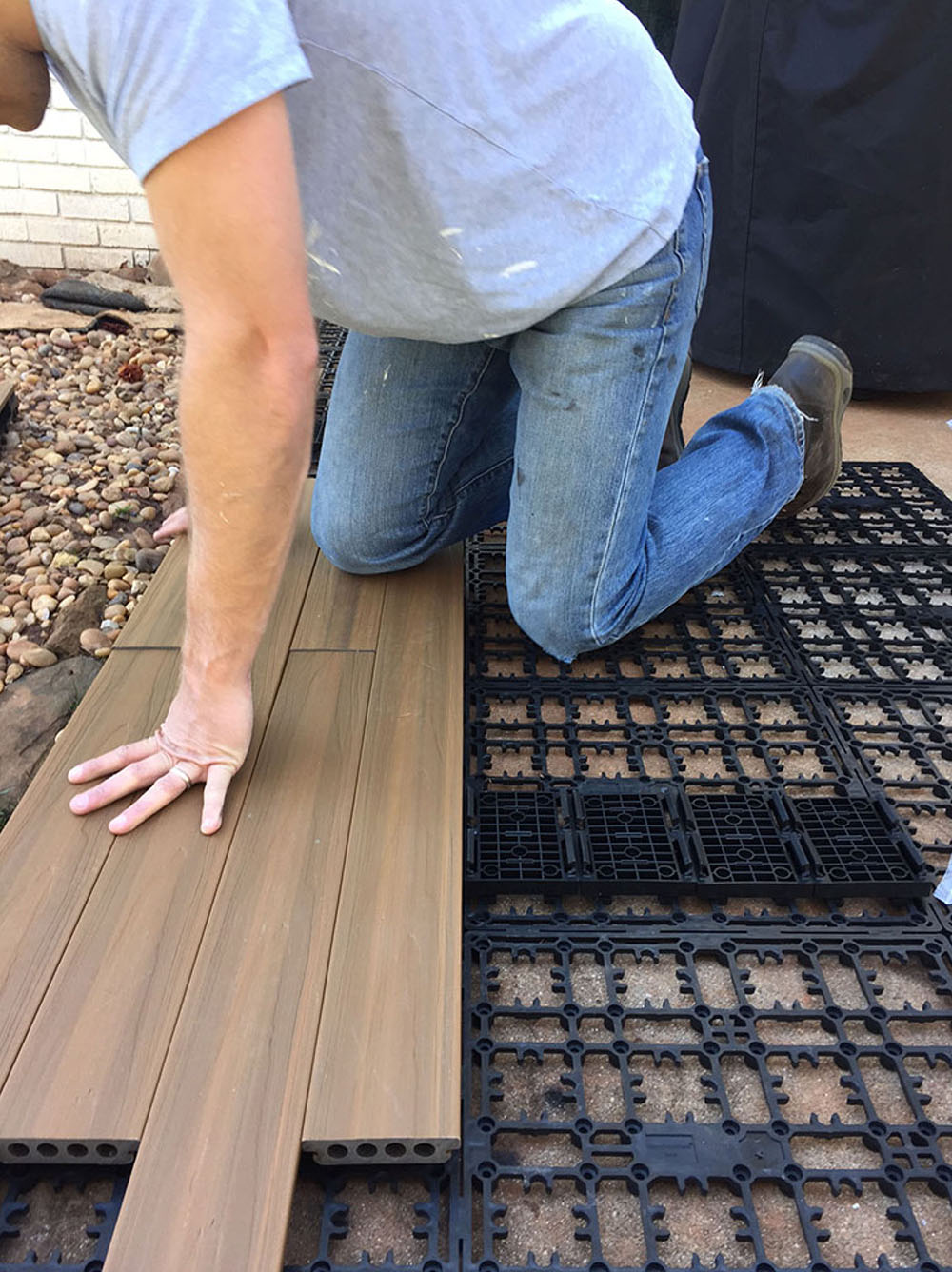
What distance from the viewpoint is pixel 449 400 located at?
196cm

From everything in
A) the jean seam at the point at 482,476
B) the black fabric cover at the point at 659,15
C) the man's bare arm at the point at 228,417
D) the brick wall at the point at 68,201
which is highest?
the black fabric cover at the point at 659,15

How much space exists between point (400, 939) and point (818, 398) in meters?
1.52

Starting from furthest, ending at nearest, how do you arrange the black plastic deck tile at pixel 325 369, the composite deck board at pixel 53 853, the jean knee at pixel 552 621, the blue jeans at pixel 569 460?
1. the black plastic deck tile at pixel 325 369
2. the jean knee at pixel 552 621
3. the blue jeans at pixel 569 460
4. the composite deck board at pixel 53 853

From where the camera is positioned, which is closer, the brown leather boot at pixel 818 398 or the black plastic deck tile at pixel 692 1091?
the black plastic deck tile at pixel 692 1091

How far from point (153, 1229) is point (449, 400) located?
142cm

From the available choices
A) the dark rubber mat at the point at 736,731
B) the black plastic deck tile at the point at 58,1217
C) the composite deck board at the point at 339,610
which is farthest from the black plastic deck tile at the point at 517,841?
the black plastic deck tile at the point at 58,1217

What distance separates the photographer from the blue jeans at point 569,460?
5.52ft

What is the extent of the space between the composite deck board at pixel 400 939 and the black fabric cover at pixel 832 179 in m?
2.08

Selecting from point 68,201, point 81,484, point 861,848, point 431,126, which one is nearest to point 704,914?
point 861,848

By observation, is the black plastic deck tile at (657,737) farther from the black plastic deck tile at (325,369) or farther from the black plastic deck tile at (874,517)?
the black plastic deck tile at (325,369)

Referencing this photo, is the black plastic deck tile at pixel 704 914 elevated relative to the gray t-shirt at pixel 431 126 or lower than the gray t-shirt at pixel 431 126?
lower

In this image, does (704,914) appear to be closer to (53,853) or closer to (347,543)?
(53,853)

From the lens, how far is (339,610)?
204 centimetres

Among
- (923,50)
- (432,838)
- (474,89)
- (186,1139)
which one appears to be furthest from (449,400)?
(923,50)
